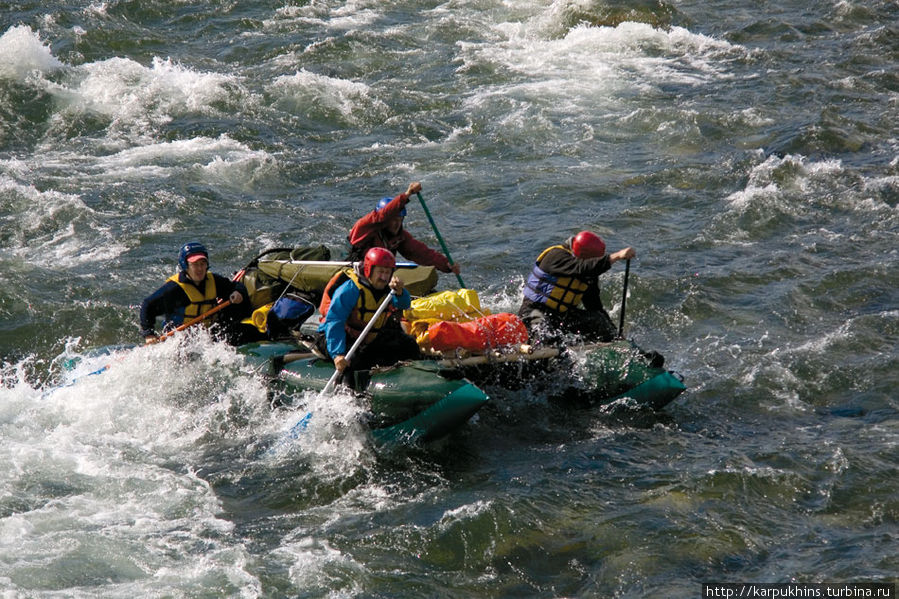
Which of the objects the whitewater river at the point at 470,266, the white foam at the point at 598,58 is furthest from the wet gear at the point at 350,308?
the white foam at the point at 598,58

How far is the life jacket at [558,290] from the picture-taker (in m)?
9.48

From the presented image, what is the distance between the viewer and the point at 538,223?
1428 cm

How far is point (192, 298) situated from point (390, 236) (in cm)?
201

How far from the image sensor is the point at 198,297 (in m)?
9.77

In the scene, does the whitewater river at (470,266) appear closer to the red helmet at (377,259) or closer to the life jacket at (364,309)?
the life jacket at (364,309)

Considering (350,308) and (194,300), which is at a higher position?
(350,308)

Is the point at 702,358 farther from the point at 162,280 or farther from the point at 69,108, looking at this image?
the point at 69,108

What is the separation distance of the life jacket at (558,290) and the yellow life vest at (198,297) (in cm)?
297

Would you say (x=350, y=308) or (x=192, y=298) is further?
(x=192, y=298)

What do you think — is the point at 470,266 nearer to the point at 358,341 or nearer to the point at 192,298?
the point at 192,298

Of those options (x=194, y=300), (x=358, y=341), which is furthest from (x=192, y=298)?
(x=358, y=341)

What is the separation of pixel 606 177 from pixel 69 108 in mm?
9102

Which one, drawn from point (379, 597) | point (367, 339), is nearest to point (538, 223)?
point (367, 339)

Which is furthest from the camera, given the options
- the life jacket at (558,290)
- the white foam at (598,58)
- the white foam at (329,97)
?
the white foam at (598,58)
